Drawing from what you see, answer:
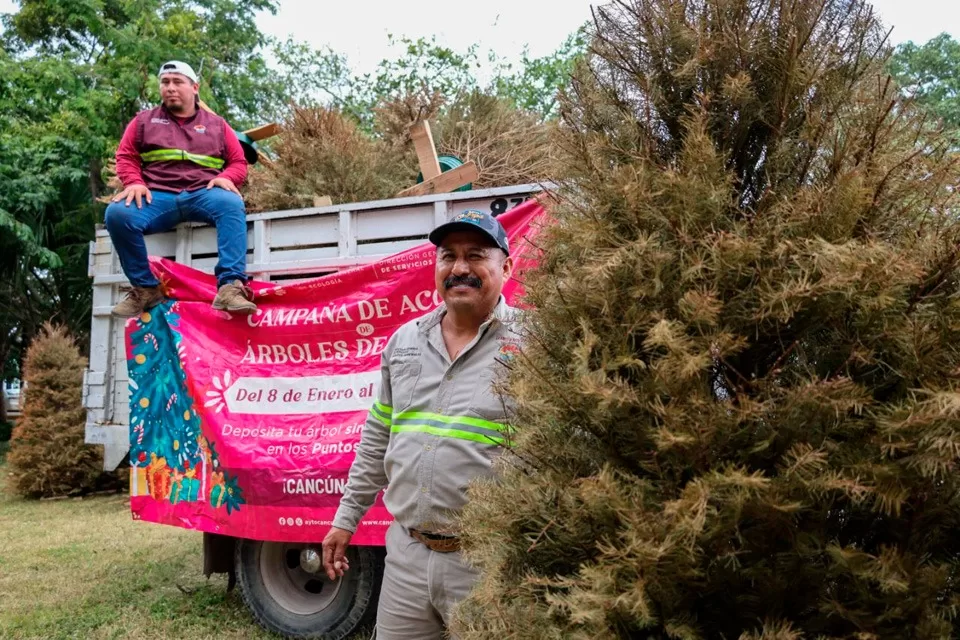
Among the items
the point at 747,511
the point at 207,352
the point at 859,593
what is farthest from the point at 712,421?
the point at 207,352

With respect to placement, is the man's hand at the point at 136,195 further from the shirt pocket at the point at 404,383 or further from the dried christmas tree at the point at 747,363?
the dried christmas tree at the point at 747,363

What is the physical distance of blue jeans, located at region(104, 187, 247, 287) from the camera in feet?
15.4

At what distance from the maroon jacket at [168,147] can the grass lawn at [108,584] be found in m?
2.72

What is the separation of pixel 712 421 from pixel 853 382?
24 centimetres

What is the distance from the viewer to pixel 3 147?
15.6 metres

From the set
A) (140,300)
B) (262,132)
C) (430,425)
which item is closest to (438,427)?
(430,425)

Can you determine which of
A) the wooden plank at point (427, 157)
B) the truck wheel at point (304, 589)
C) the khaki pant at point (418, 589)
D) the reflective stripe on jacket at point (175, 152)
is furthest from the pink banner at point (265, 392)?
the khaki pant at point (418, 589)

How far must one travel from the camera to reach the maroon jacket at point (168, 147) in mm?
5020

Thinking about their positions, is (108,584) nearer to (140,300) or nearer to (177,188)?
(140,300)

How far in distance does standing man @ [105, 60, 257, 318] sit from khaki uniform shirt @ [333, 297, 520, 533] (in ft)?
6.66

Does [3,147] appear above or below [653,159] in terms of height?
above

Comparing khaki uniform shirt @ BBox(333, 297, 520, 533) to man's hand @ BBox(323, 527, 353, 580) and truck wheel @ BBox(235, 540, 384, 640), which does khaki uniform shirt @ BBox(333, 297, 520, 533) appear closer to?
man's hand @ BBox(323, 527, 353, 580)

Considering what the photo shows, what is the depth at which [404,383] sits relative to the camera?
268 cm

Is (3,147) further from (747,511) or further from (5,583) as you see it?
(747,511)
